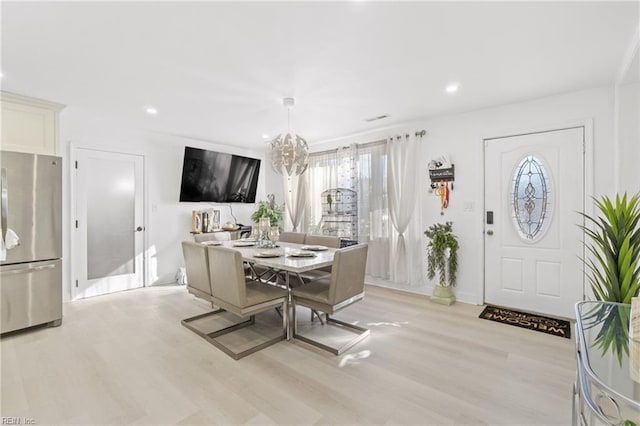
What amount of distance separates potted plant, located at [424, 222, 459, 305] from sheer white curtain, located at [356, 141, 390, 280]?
81 cm

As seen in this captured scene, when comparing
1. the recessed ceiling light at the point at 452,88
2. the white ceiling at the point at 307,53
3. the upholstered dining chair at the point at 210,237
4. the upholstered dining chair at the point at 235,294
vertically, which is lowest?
the upholstered dining chair at the point at 235,294

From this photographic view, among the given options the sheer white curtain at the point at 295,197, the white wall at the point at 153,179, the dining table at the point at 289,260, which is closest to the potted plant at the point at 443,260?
the dining table at the point at 289,260

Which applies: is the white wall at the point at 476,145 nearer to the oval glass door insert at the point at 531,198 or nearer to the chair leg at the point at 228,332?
the oval glass door insert at the point at 531,198

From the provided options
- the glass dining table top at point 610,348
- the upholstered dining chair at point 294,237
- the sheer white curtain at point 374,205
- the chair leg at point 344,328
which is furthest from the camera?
the sheer white curtain at point 374,205

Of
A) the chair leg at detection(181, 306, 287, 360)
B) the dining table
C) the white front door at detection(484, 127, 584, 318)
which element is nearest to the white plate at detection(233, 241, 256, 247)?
the dining table

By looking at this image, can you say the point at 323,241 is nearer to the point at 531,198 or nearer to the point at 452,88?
the point at 452,88

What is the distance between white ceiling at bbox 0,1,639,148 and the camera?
6.19 ft

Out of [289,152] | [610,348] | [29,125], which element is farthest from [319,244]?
[29,125]

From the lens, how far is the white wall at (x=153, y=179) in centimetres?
390

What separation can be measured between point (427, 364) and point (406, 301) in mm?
1662

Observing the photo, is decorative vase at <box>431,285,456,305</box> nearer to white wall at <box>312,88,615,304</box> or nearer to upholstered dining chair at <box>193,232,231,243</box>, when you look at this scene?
white wall at <box>312,88,615,304</box>

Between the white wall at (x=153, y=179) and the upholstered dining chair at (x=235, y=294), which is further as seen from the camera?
the white wall at (x=153, y=179)

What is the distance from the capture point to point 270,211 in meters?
5.77

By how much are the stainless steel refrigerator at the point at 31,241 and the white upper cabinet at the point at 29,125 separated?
0.84ft
